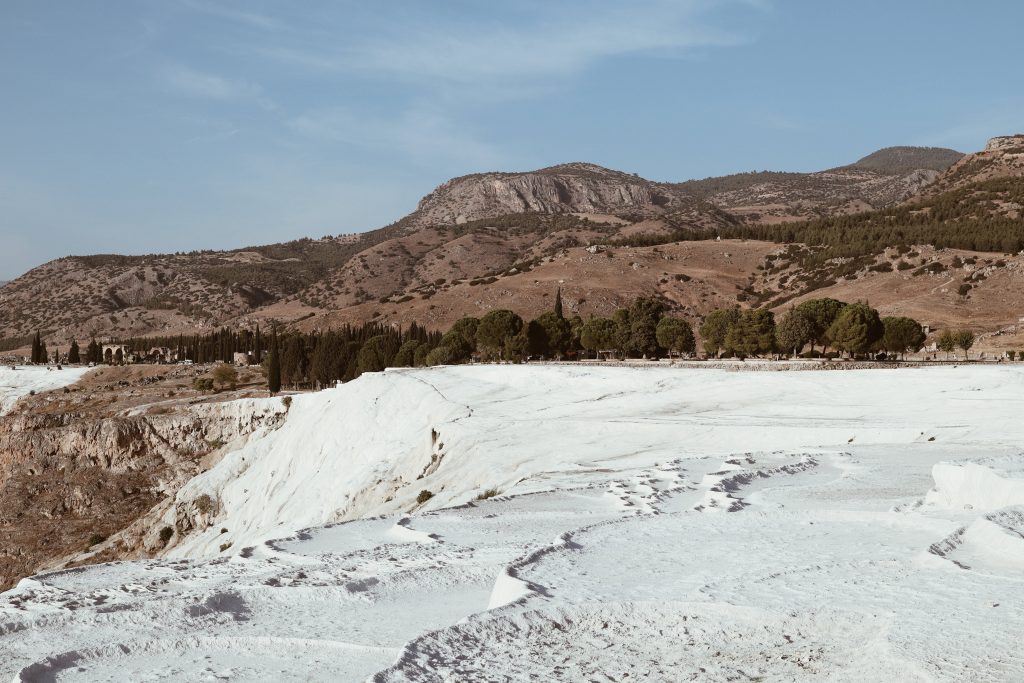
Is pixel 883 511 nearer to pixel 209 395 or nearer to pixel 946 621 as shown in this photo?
pixel 946 621

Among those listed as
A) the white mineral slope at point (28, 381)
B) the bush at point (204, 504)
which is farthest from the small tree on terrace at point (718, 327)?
the white mineral slope at point (28, 381)

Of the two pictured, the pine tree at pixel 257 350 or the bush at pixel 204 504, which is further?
the pine tree at pixel 257 350

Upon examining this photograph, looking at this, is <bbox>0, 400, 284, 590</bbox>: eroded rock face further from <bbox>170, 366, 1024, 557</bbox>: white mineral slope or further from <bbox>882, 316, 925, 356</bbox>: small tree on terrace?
<bbox>882, 316, 925, 356</bbox>: small tree on terrace

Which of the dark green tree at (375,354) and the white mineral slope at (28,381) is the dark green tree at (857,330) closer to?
the dark green tree at (375,354)

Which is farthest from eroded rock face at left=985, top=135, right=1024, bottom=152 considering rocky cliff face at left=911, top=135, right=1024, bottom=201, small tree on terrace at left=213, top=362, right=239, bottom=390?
small tree on terrace at left=213, top=362, right=239, bottom=390

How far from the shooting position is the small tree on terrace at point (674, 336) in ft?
242

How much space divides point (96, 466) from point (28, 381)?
140 ft

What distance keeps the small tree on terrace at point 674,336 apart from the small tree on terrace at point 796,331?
1138cm

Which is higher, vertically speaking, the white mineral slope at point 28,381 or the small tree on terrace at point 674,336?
the small tree on terrace at point 674,336

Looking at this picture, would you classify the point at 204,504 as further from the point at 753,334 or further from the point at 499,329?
the point at 753,334

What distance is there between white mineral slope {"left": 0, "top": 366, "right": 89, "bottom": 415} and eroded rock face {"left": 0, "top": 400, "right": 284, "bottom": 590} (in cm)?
2344

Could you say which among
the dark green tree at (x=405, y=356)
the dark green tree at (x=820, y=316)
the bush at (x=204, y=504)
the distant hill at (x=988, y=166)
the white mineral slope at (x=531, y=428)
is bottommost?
the bush at (x=204, y=504)

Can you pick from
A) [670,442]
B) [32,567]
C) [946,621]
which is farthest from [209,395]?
[946,621]

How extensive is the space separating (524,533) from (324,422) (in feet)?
128
